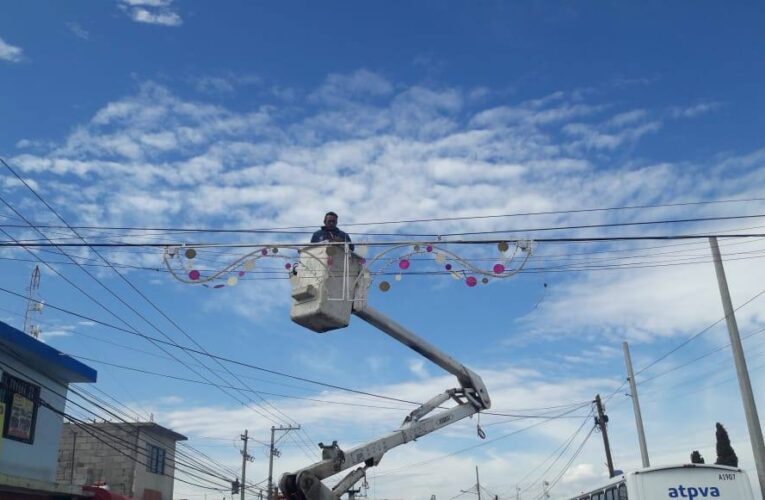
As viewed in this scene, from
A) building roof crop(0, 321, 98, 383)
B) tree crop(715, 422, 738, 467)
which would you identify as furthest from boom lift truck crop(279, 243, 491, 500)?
tree crop(715, 422, 738, 467)

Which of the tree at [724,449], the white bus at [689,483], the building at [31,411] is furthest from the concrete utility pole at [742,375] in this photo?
the tree at [724,449]

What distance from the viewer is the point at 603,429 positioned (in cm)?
3688

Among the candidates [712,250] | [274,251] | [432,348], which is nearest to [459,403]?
[432,348]

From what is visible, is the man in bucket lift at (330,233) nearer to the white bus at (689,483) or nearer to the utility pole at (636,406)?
the white bus at (689,483)

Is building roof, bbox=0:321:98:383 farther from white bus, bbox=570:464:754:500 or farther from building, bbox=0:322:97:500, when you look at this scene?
white bus, bbox=570:464:754:500

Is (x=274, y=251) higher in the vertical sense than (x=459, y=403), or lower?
higher

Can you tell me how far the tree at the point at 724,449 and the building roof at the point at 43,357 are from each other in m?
35.5

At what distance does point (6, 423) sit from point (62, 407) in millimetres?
3091

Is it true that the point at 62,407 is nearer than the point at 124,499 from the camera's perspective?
Yes

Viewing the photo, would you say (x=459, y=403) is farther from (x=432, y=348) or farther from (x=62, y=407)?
(x=62, y=407)

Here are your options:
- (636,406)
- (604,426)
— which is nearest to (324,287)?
(636,406)

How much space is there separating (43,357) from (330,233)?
1240cm

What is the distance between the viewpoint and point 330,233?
37.0ft

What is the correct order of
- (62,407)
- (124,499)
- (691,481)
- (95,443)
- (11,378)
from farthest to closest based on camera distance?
(95,443) → (124,499) → (62,407) → (11,378) → (691,481)
